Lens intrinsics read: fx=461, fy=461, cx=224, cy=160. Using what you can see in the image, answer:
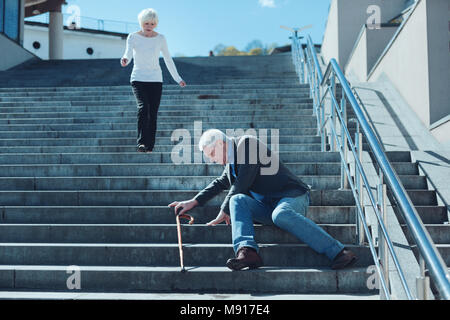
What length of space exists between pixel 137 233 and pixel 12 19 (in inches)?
528

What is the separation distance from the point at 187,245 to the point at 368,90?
Result: 15.5ft

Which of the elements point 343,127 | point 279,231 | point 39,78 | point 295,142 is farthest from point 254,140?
point 39,78

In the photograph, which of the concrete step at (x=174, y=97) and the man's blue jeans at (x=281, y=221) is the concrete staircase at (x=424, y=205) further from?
the concrete step at (x=174, y=97)

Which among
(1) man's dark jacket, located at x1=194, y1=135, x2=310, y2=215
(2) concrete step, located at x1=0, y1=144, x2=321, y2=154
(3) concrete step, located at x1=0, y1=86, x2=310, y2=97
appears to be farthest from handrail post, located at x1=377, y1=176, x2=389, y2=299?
(3) concrete step, located at x1=0, y1=86, x2=310, y2=97

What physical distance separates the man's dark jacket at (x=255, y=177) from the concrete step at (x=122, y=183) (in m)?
0.93

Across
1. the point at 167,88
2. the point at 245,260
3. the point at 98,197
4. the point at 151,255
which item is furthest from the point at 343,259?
the point at 167,88

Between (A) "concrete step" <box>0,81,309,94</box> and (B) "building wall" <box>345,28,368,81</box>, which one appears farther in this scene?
(B) "building wall" <box>345,28,368,81</box>

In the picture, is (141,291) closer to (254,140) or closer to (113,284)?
(113,284)

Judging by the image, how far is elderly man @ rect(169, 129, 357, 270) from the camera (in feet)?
10.4

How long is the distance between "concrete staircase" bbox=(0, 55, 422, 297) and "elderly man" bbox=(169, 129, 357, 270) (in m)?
0.16

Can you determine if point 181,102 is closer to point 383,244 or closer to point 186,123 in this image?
point 186,123

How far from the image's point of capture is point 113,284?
3248mm

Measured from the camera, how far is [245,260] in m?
3.14

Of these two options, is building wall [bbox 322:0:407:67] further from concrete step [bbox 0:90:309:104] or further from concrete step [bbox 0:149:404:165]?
concrete step [bbox 0:149:404:165]
